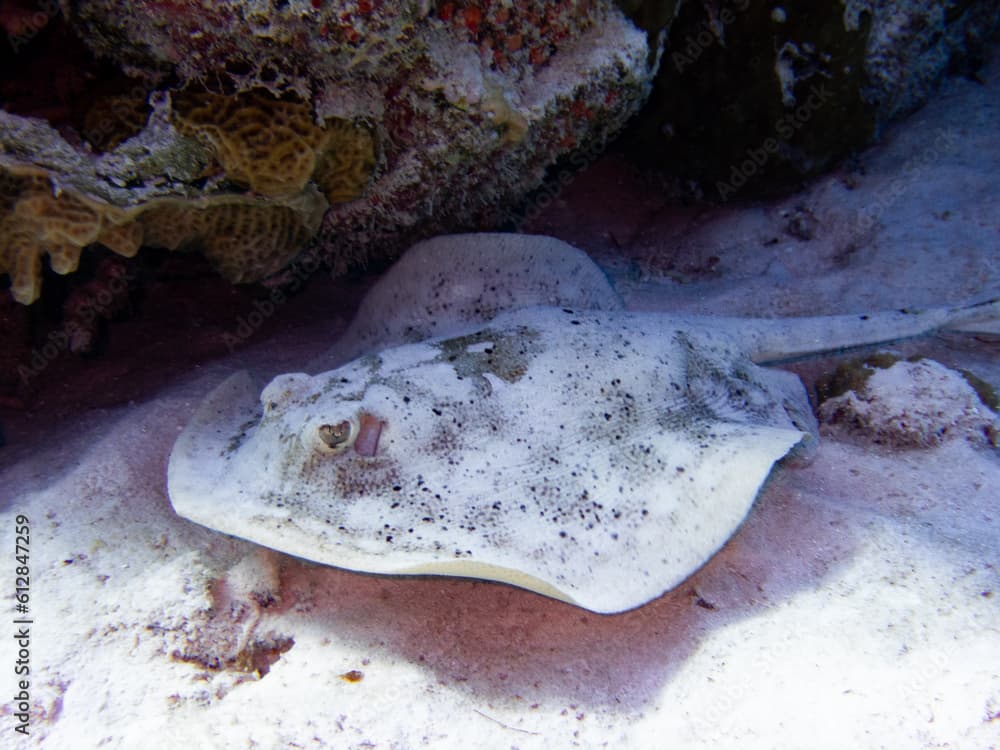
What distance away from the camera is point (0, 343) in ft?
13.6

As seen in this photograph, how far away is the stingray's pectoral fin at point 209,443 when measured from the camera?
8.50 feet

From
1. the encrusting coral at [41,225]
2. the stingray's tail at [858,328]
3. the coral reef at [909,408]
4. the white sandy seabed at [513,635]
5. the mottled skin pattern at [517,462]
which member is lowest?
the white sandy seabed at [513,635]

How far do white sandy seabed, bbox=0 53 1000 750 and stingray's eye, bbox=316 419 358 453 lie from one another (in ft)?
2.13

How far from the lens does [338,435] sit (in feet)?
8.77

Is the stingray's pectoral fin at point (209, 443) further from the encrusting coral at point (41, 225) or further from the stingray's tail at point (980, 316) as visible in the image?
the stingray's tail at point (980, 316)

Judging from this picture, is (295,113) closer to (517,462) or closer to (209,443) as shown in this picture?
(209,443)

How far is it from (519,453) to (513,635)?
83 centimetres

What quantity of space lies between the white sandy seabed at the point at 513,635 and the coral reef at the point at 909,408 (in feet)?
0.52

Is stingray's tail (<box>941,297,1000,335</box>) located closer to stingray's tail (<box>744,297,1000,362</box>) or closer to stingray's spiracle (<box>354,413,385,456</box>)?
stingray's tail (<box>744,297,1000,362</box>)


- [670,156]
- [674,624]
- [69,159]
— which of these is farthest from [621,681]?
[670,156]

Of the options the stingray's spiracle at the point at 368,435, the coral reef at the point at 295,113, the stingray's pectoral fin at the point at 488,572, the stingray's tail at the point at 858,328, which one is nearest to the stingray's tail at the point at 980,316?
the stingray's tail at the point at 858,328

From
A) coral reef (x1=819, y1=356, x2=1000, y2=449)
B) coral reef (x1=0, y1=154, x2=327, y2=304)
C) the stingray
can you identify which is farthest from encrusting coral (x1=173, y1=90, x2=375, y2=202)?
coral reef (x1=819, y1=356, x2=1000, y2=449)

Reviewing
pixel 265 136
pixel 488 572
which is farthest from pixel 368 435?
pixel 265 136

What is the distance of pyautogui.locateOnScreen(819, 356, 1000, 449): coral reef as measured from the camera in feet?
11.8
